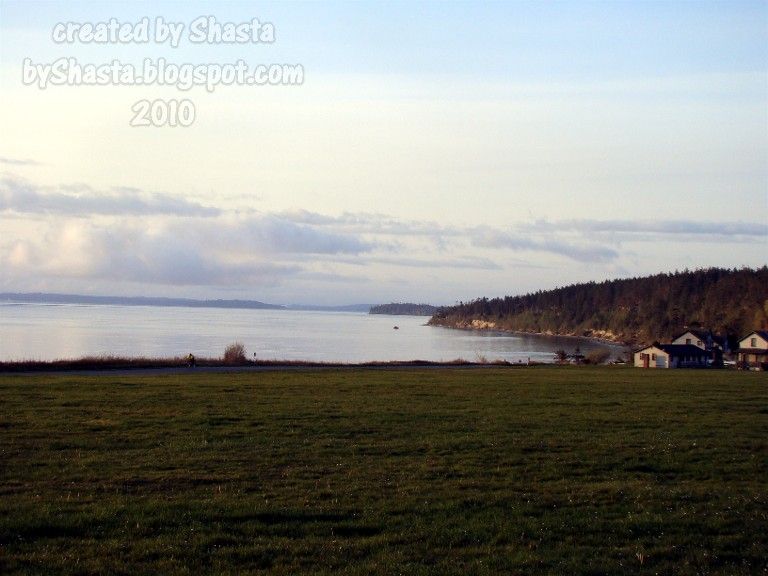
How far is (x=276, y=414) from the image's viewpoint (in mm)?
23141

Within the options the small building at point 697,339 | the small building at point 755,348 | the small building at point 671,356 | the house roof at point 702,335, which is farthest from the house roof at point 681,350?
the house roof at point 702,335

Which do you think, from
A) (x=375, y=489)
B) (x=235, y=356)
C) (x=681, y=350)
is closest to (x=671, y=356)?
(x=681, y=350)

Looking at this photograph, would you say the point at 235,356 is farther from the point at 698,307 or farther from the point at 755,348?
the point at 698,307

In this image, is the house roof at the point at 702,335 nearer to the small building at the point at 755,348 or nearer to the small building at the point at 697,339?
the small building at the point at 697,339

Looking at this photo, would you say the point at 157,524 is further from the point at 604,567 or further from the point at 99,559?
the point at 604,567

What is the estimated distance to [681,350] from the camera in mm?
90375

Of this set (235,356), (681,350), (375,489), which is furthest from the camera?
(681,350)

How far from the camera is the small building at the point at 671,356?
8800 centimetres

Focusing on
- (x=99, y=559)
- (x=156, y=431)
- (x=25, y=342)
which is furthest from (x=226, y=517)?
(x=25, y=342)

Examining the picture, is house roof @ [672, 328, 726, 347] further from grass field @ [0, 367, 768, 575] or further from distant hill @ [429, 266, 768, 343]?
grass field @ [0, 367, 768, 575]

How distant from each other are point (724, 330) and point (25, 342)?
360 feet

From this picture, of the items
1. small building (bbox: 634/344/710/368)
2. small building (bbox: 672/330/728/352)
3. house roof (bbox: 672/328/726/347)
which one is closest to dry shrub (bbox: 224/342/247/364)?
small building (bbox: 634/344/710/368)

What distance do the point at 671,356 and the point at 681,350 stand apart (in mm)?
2636

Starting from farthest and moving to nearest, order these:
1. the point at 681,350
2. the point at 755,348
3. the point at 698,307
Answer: the point at 698,307
the point at 755,348
the point at 681,350
